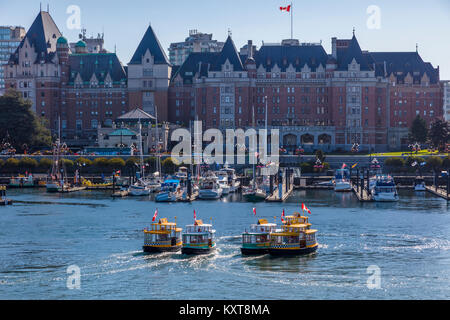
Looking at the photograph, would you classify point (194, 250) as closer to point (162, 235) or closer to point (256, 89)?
point (162, 235)

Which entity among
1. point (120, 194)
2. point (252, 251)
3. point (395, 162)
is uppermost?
point (395, 162)

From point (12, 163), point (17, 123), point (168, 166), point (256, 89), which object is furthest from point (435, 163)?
point (17, 123)

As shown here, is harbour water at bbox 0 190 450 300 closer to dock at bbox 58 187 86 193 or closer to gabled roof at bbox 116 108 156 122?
dock at bbox 58 187 86 193

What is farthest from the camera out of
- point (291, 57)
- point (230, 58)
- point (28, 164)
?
point (291, 57)

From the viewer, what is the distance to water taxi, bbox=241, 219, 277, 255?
70625 mm

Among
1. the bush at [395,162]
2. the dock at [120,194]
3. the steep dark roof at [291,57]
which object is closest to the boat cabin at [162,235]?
the dock at [120,194]

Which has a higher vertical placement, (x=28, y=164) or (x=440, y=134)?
(x=440, y=134)

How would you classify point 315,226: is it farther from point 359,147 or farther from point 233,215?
point 359,147

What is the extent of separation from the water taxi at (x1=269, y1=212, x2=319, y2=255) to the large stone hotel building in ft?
342

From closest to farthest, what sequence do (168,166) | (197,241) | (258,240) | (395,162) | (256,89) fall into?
1. (258,240)
2. (197,241)
3. (395,162)
4. (168,166)
5. (256,89)

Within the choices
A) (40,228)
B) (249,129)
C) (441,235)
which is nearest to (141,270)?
(40,228)

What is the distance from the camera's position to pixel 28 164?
513 ft

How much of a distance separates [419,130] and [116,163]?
6388cm

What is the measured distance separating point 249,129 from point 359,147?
22612mm
